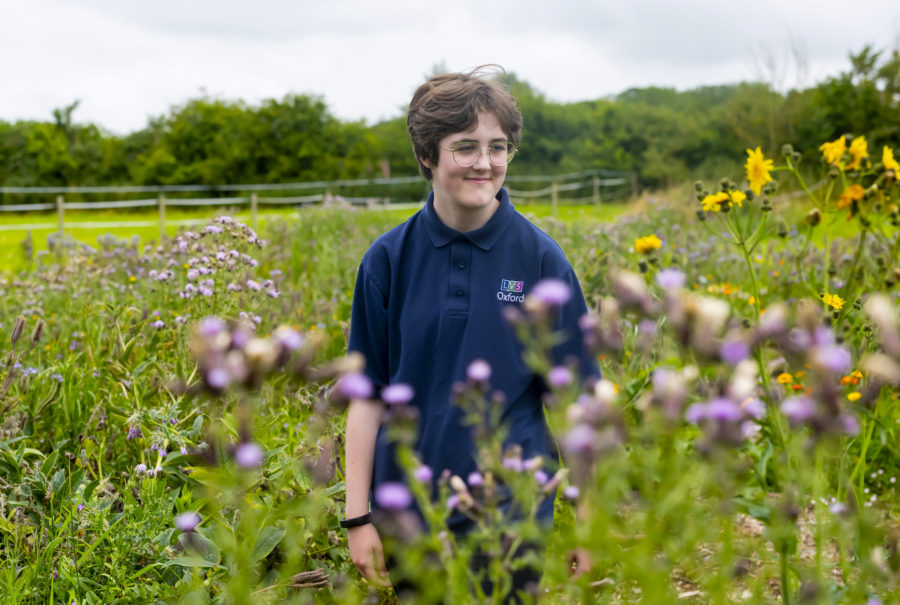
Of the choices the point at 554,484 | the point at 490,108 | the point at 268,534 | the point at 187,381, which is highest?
the point at 490,108

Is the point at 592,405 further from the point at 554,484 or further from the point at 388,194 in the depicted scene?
the point at 388,194

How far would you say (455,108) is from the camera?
1.70m

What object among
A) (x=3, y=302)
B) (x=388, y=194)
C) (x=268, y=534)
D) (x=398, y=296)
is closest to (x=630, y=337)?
(x=398, y=296)

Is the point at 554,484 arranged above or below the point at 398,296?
below

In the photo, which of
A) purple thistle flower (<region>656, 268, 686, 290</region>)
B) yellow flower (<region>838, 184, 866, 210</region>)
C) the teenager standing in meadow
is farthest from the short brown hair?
yellow flower (<region>838, 184, 866, 210</region>)

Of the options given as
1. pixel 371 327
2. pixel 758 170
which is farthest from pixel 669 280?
pixel 758 170

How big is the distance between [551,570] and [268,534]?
96 cm

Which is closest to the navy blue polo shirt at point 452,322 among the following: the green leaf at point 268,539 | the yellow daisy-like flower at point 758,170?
the green leaf at point 268,539

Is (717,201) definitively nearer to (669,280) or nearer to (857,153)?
(857,153)

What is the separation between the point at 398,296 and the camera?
1.83 m

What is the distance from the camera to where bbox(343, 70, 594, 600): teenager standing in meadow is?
5.51 ft

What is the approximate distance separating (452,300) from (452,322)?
0.05 meters

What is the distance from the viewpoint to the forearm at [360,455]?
1752mm

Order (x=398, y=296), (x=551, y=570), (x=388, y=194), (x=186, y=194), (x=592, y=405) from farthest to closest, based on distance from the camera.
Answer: (x=186, y=194) → (x=388, y=194) → (x=398, y=296) → (x=551, y=570) → (x=592, y=405)
